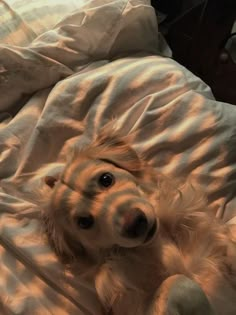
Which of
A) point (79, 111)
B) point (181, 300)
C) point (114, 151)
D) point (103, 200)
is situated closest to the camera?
point (181, 300)

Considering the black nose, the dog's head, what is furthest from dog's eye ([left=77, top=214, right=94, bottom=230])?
the black nose

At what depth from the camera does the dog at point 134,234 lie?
1.08m

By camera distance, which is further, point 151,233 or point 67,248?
point 67,248

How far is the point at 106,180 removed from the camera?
1162mm

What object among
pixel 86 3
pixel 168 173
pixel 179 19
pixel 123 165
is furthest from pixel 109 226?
pixel 179 19

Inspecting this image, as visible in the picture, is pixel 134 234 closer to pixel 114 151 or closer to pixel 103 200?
pixel 103 200

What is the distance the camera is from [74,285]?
1.22 meters

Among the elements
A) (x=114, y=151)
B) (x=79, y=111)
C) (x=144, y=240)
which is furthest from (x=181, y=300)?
(x=79, y=111)

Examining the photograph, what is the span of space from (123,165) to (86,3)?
74 centimetres

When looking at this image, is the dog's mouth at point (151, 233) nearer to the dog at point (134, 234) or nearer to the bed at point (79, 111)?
the dog at point (134, 234)

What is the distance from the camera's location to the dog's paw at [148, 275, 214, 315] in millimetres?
1002

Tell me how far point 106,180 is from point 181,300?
0.34 meters

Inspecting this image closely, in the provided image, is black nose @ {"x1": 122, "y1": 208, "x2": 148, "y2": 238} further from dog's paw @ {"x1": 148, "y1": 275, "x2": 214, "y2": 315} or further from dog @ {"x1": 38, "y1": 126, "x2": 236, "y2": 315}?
dog's paw @ {"x1": 148, "y1": 275, "x2": 214, "y2": 315}

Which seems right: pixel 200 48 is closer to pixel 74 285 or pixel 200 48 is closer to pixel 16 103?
pixel 16 103
